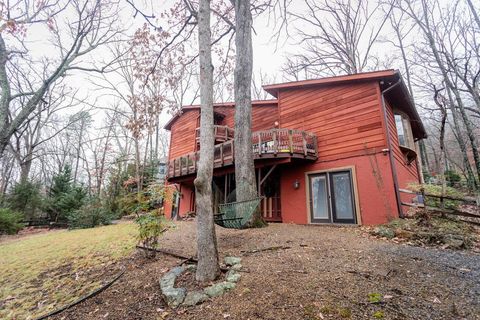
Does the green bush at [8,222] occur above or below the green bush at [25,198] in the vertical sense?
below

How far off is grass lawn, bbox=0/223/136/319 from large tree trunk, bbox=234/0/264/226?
3640 mm

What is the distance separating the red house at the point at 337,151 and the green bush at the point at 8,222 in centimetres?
1017

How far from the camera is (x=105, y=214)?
41.7ft

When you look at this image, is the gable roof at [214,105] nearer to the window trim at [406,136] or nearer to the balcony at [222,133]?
the balcony at [222,133]

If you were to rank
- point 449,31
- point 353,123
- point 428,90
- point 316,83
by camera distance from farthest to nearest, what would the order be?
point 428,90 < point 449,31 < point 316,83 < point 353,123

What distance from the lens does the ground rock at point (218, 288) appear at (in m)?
2.89

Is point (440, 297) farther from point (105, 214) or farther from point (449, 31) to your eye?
point (449, 31)

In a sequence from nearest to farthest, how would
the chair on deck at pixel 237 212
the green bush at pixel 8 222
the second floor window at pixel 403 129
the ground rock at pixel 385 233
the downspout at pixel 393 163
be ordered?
the ground rock at pixel 385 233
the chair on deck at pixel 237 212
the downspout at pixel 393 163
the second floor window at pixel 403 129
the green bush at pixel 8 222

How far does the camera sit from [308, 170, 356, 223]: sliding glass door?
7.84 m

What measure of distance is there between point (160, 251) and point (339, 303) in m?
3.75

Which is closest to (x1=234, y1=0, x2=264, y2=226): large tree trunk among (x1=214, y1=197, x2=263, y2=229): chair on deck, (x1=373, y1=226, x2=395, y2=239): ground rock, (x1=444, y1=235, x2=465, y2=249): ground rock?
(x1=214, y1=197, x2=263, y2=229): chair on deck

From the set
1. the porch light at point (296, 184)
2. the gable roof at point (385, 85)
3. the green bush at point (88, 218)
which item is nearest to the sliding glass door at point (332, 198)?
the porch light at point (296, 184)

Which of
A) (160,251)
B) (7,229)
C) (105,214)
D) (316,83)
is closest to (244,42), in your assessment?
(316,83)

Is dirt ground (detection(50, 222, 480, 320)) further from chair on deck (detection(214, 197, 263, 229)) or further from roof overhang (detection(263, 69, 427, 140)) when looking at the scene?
roof overhang (detection(263, 69, 427, 140))
